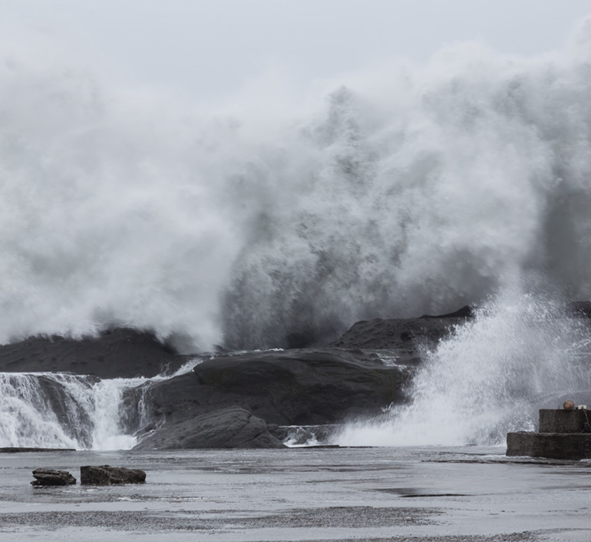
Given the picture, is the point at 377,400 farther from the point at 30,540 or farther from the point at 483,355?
the point at 30,540

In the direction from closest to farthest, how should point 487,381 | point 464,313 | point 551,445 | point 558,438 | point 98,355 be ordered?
point 558,438 → point 551,445 → point 487,381 → point 98,355 → point 464,313

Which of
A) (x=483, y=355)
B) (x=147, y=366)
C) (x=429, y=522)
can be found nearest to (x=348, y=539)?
(x=429, y=522)

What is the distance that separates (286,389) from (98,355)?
9.85 metres

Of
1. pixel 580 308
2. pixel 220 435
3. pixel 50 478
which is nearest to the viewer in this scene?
pixel 50 478

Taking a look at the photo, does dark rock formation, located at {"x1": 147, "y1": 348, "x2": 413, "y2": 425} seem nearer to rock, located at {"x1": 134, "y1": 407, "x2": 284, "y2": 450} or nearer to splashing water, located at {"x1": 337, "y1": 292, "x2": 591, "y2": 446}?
splashing water, located at {"x1": 337, "y1": 292, "x2": 591, "y2": 446}

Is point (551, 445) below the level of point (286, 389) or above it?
below

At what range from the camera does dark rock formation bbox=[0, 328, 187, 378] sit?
4556 cm

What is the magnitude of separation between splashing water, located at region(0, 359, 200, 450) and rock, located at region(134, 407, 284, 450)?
345 cm

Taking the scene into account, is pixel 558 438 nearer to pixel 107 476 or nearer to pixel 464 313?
pixel 107 476

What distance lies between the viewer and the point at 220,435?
1310 inches

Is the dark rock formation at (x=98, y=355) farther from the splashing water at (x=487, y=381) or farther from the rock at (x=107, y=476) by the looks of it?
the rock at (x=107, y=476)

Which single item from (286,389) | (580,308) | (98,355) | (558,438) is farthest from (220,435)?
(580,308)

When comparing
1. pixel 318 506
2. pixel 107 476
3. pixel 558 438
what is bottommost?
pixel 318 506

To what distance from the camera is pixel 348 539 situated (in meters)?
8.34
